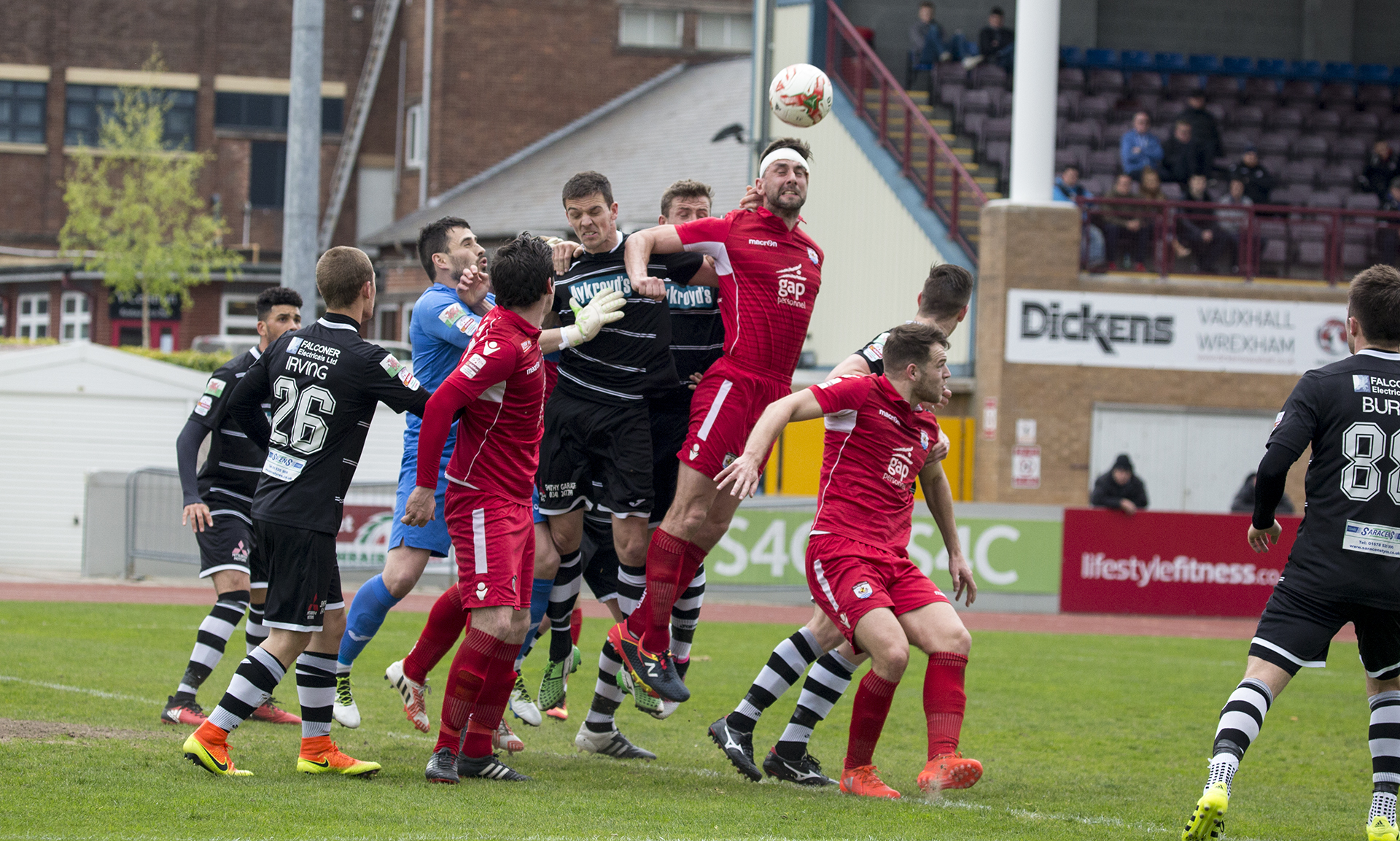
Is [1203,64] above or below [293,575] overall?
above

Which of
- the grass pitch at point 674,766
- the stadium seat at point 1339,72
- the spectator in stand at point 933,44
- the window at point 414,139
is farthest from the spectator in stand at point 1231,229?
the window at point 414,139

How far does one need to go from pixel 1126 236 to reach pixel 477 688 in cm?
1779

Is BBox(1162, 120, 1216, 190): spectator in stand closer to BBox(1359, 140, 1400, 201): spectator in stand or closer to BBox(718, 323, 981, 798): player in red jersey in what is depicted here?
BBox(1359, 140, 1400, 201): spectator in stand

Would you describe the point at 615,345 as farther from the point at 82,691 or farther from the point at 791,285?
the point at 82,691

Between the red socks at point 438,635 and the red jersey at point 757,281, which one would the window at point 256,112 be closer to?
the red jersey at point 757,281

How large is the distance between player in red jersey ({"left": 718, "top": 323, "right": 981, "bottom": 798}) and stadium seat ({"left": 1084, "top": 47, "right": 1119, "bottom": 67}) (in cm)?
2155

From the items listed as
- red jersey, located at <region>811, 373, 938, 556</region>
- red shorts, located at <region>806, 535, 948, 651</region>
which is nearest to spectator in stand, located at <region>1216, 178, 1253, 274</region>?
red jersey, located at <region>811, 373, 938, 556</region>

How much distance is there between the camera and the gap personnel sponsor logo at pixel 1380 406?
6.04 meters

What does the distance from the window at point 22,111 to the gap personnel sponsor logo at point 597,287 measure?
41536 mm

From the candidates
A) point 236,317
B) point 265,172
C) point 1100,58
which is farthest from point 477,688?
point 265,172

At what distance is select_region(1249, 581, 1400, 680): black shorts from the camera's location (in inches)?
236

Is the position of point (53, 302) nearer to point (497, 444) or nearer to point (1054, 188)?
point (1054, 188)

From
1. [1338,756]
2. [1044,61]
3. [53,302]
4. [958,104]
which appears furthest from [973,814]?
[53,302]

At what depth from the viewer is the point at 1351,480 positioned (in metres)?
6.03
